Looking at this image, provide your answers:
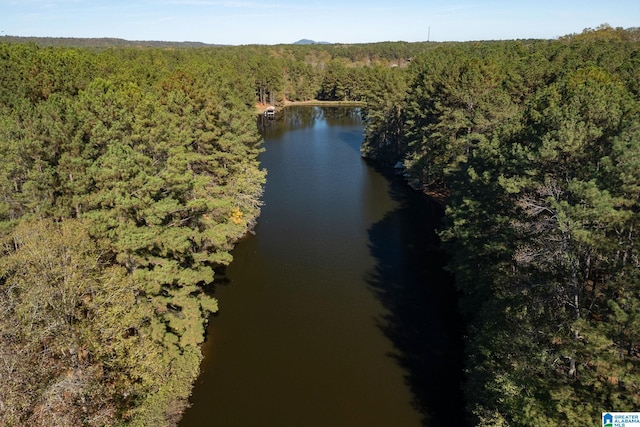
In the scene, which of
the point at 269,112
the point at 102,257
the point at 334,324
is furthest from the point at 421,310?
the point at 269,112

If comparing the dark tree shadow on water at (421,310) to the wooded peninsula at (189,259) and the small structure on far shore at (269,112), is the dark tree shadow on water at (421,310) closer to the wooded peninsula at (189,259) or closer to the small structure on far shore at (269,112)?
the wooded peninsula at (189,259)

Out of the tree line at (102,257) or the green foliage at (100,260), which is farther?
the green foliage at (100,260)

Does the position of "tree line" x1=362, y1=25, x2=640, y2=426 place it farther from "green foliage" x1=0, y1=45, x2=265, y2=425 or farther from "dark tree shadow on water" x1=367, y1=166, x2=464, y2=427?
"green foliage" x1=0, y1=45, x2=265, y2=425

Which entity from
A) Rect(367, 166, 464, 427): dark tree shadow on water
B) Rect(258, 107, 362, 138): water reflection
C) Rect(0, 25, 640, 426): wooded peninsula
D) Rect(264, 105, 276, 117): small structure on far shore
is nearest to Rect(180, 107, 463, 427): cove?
Rect(367, 166, 464, 427): dark tree shadow on water

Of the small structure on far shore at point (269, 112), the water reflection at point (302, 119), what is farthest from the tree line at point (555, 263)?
the small structure on far shore at point (269, 112)

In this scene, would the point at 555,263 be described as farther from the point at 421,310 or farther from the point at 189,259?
the point at 189,259
